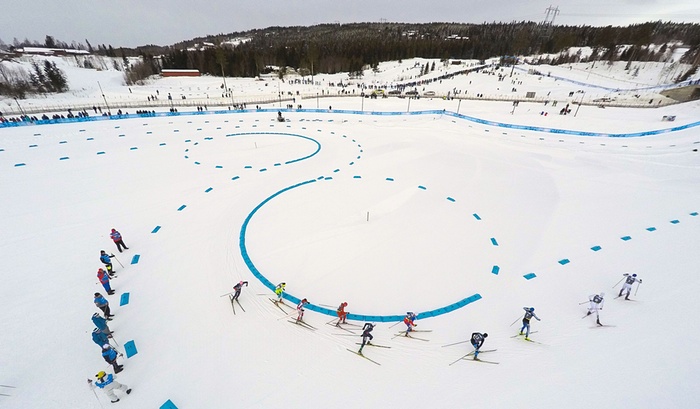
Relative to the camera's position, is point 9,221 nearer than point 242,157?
Yes

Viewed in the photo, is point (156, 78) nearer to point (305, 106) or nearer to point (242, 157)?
point (305, 106)

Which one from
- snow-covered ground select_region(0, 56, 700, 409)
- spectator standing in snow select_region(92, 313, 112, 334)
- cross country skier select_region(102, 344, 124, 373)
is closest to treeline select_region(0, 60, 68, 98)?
snow-covered ground select_region(0, 56, 700, 409)

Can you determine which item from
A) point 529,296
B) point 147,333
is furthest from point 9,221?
point 529,296

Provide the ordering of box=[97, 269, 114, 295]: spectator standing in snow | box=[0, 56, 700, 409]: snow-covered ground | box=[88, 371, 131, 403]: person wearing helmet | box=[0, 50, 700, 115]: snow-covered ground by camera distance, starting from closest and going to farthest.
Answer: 1. box=[88, 371, 131, 403]: person wearing helmet
2. box=[0, 56, 700, 409]: snow-covered ground
3. box=[97, 269, 114, 295]: spectator standing in snow
4. box=[0, 50, 700, 115]: snow-covered ground

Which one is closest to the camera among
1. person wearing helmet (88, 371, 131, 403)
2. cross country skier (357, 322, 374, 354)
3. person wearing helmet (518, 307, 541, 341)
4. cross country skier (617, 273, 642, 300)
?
person wearing helmet (88, 371, 131, 403)

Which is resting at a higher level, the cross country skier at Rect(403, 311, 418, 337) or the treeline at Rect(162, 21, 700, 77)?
the treeline at Rect(162, 21, 700, 77)

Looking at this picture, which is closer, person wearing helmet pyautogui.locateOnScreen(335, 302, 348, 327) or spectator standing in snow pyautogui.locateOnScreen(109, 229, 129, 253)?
person wearing helmet pyautogui.locateOnScreen(335, 302, 348, 327)

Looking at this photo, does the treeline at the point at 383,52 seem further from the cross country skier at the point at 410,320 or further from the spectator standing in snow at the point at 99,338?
the cross country skier at the point at 410,320

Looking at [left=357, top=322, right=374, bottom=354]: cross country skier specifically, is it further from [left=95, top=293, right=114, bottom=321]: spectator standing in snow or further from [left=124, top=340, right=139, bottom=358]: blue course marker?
[left=95, top=293, right=114, bottom=321]: spectator standing in snow
